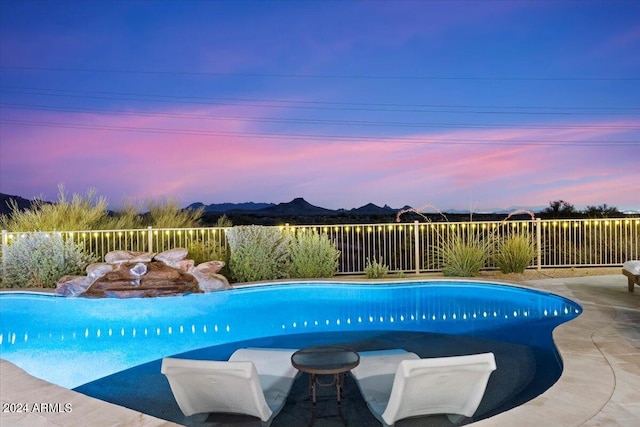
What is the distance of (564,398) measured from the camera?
2971mm

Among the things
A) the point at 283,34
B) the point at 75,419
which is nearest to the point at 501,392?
the point at 75,419

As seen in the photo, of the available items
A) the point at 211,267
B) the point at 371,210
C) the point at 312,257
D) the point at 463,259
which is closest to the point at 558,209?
the point at 463,259

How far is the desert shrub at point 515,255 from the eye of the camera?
8984 mm

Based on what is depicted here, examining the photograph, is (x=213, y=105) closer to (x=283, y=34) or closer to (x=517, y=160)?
(x=283, y=34)

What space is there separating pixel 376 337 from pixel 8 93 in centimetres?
1394

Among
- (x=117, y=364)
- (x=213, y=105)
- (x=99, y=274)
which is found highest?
(x=213, y=105)

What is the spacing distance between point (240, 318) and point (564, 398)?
4.45 m

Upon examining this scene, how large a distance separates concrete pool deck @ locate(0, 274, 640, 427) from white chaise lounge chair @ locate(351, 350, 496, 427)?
0.64 ft

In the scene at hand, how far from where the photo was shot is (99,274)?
7.78m

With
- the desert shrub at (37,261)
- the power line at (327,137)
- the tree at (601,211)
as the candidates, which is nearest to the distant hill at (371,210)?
the tree at (601,211)

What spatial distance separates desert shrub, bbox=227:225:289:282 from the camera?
876cm

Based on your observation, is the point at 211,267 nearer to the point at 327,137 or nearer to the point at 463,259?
the point at 463,259

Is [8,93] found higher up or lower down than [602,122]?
higher up

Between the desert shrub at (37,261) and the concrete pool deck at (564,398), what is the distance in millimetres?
5113
